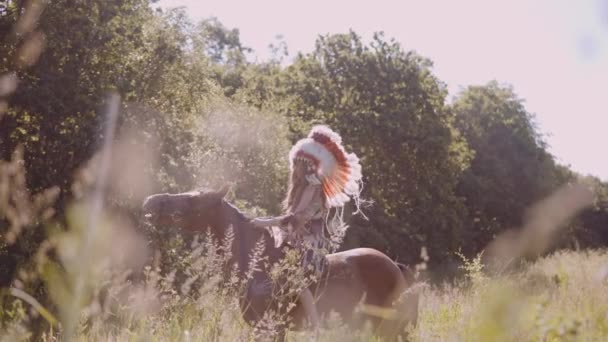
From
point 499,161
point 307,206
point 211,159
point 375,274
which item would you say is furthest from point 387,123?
point 307,206

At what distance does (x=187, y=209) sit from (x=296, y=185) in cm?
123

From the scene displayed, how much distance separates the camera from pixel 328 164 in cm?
642

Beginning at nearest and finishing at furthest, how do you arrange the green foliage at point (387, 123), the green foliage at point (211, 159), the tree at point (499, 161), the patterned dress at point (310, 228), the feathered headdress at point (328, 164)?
1. the green foliage at point (211, 159)
2. the patterned dress at point (310, 228)
3. the feathered headdress at point (328, 164)
4. the green foliage at point (387, 123)
5. the tree at point (499, 161)

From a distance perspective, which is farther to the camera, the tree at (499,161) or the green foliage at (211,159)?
the tree at (499,161)

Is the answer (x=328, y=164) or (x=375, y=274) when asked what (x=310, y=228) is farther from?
(x=375, y=274)

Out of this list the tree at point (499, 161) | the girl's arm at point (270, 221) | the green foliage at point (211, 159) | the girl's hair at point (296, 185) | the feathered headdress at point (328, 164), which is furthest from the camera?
the tree at point (499, 161)

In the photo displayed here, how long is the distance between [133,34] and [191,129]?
2824 mm

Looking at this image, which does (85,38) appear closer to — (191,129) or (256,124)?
(191,129)

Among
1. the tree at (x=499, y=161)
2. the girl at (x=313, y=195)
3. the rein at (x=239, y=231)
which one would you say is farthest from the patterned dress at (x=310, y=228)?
the tree at (x=499, y=161)

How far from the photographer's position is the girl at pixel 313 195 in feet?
18.5

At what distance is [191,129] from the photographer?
15039 mm

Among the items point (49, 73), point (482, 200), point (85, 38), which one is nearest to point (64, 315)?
point (49, 73)

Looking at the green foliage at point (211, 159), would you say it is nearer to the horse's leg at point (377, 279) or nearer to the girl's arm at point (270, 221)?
the horse's leg at point (377, 279)

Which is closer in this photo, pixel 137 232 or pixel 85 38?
pixel 137 232
